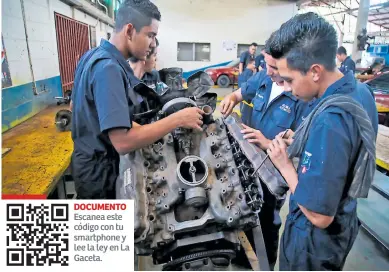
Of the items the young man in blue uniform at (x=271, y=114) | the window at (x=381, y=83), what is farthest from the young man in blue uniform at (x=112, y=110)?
the window at (x=381, y=83)

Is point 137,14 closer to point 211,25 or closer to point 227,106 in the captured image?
point 227,106

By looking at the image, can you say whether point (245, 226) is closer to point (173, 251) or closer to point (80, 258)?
point (173, 251)

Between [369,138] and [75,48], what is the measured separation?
3627 mm

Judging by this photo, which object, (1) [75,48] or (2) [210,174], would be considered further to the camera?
(1) [75,48]

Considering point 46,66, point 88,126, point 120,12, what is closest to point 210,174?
point 88,126

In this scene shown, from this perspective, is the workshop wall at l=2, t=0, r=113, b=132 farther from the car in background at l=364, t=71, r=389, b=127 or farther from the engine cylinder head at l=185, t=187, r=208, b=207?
the car in background at l=364, t=71, r=389, b=127

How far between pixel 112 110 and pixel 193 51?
325 inches

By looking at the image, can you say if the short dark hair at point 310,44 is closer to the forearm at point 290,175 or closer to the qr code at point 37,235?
the forearm at point 290,175

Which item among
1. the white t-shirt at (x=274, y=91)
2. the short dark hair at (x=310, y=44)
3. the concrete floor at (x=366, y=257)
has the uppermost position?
the short dark hair at (x=310, y=44)

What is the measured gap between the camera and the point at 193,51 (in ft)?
28.1

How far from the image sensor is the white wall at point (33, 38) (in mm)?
1741

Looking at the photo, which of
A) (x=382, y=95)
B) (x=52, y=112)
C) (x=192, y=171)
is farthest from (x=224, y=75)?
(x=192, y=171)

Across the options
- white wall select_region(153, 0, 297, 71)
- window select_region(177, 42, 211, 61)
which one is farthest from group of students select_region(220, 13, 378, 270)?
window select_region(177, 42, 211, 61)

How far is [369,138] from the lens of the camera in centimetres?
61
